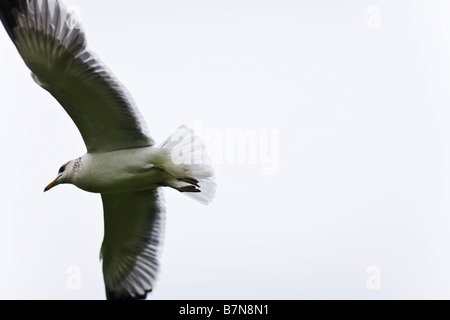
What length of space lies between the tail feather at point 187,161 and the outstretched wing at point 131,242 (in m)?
0.52

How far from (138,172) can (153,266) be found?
939 millimetres

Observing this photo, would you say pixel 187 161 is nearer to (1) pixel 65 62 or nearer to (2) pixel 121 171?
(2) pixel 121 171

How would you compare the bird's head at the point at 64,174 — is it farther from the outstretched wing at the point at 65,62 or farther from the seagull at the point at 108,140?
the outstretched wing at the point at 65,62

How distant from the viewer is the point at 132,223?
500 cm

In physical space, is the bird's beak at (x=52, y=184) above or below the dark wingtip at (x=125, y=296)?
above

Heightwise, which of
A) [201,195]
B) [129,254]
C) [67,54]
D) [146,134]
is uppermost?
[67,54]

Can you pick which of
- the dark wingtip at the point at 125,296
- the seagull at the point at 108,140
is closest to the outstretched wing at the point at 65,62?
the seagull at the point at 108,140

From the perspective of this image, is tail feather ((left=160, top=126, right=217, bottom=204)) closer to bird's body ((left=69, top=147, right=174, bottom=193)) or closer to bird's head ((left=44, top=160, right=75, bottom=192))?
bird's body ((left=69, top=147, right=174, bottom=193))

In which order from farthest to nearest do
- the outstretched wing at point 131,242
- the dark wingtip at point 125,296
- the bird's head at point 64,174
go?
the dark wingtip at point 125,296 → the outstretched wing at point 131,242 → the bird's head at point 64,174

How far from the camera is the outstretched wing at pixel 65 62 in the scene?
4125mm
